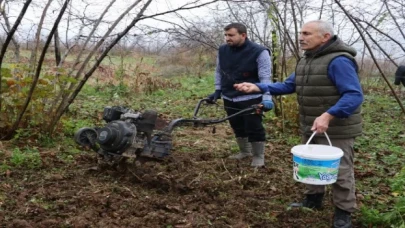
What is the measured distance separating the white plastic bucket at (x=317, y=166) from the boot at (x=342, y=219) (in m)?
0.47

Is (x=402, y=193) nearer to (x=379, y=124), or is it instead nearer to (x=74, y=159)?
(x=74, y=159)

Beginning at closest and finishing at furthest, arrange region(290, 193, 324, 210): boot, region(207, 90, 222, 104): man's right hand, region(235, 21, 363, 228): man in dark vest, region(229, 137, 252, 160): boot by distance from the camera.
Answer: region(235, 21, 363, 228): man in dark vest < region(290, 193, 324, 210): boot < region(207, 90, 222, 104): man's right hand < region(229, 137, 252, 160): boot

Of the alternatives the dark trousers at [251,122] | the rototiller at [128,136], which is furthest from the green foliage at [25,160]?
the dark trousers at [251,122]

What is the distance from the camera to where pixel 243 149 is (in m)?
6.05

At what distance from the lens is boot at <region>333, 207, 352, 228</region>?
3742 mm

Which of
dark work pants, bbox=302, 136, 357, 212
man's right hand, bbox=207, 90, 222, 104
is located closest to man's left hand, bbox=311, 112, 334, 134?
dark work pants, bbox=302, 136, 357, 212

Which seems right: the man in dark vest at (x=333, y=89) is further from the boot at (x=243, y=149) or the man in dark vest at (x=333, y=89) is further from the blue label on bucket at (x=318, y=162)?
the boot at (x=243, y=149)

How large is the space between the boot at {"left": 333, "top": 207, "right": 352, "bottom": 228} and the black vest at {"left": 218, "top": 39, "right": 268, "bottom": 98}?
2.10 metres

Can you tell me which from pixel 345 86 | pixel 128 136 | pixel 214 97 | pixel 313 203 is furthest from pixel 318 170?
pixel 214 97

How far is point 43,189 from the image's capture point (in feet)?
14.4

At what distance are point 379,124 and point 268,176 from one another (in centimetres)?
451

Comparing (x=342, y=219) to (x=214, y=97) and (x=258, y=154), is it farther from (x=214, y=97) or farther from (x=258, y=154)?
(x=214, y=97)

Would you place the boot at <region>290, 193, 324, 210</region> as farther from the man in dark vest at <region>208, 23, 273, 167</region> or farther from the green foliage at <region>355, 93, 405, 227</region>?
the man in dark vest at <region>208, 23, 273, 167</region>

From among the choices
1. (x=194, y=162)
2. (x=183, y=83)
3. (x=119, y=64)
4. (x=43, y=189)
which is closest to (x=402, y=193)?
(x=194, y=162)
